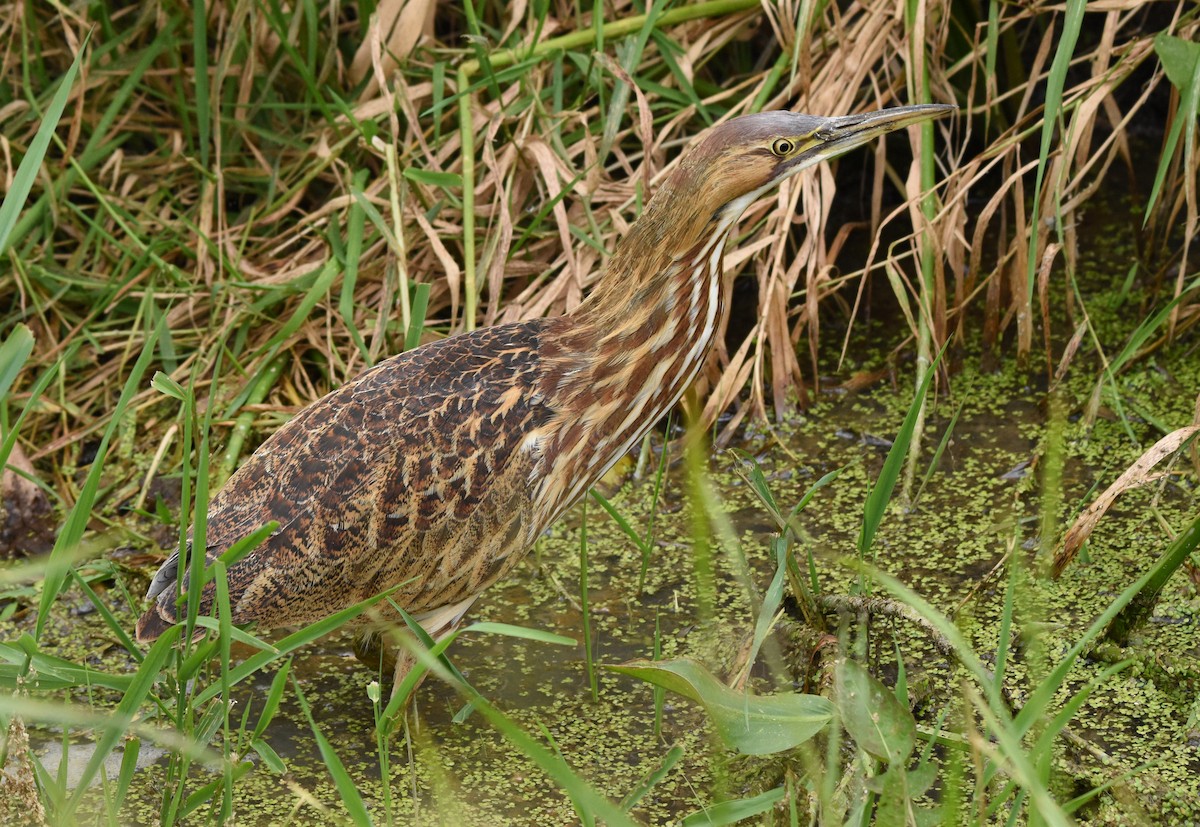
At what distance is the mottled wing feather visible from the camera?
8.55 feet

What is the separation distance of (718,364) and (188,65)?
1.81 metres

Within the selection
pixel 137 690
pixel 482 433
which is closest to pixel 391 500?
pixel 482 433

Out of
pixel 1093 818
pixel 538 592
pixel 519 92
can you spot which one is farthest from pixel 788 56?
pixel 1093 818

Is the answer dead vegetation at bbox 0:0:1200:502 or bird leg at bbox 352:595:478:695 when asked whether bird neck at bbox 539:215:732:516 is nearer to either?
bird leg at bbox 352:595:478:695

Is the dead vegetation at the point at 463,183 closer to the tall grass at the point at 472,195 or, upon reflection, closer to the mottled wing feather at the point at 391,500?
the tall grass at the point at 472,195

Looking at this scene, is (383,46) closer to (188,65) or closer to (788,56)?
(188,65)

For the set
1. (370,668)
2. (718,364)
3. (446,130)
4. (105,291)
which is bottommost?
(370,668)

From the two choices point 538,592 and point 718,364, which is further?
point 718,364

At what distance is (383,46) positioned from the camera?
3875mm

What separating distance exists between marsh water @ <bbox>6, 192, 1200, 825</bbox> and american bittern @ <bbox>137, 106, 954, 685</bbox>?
0.85ft

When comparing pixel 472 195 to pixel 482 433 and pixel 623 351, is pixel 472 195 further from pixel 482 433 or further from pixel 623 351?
pixel 482 433

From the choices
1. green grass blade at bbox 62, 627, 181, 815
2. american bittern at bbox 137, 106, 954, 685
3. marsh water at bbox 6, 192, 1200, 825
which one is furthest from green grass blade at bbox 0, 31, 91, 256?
marsh water at bbox 6, 192, 1200, 825

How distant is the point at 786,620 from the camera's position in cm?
291

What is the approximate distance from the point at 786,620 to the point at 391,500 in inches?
32.5
